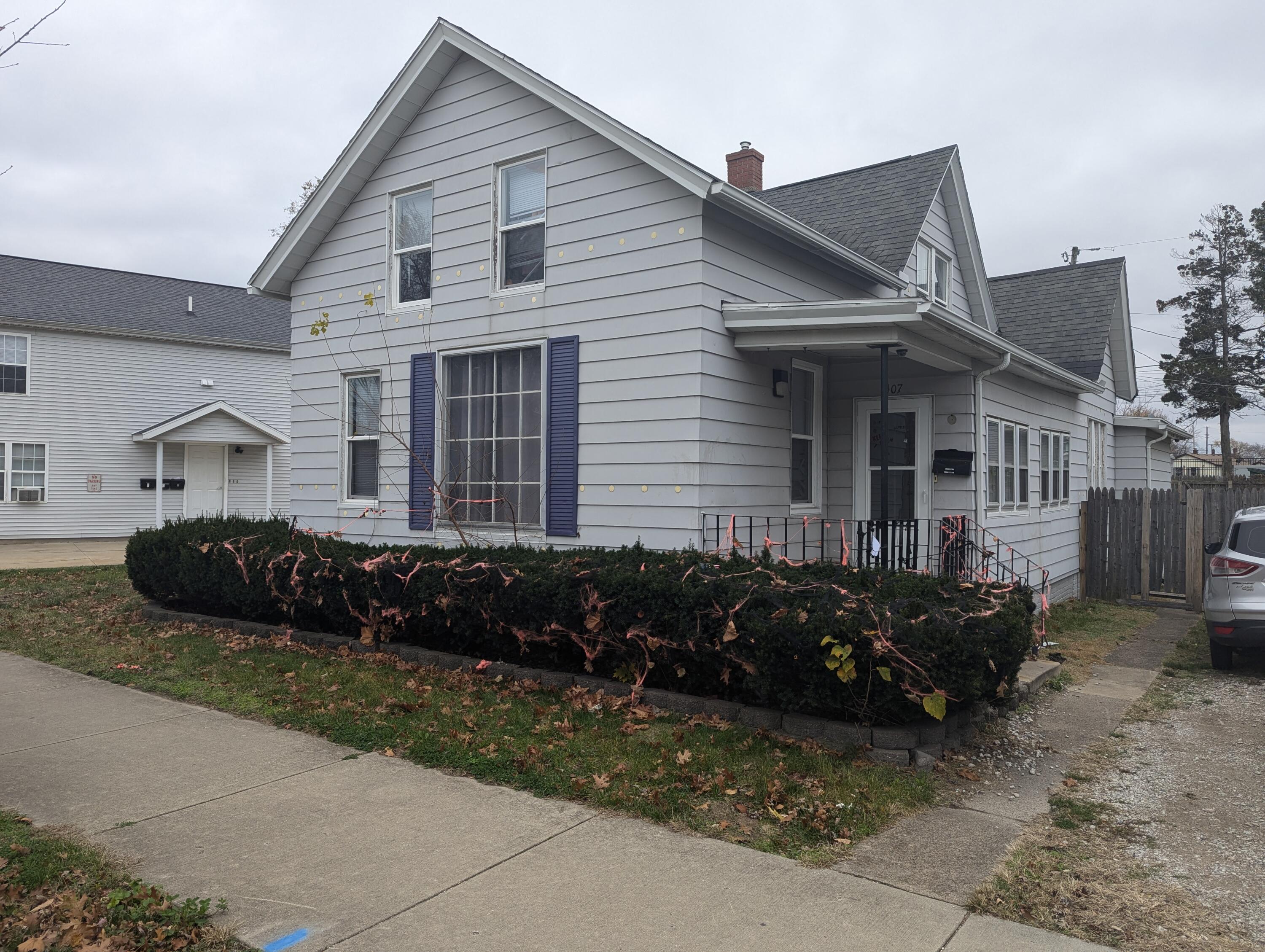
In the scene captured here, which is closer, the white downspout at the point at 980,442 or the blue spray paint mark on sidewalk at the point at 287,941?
the blue spray paint mark on sidewalk at the point at 287,941

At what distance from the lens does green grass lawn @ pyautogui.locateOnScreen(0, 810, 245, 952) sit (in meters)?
3.52

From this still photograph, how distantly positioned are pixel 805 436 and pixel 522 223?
158 inches

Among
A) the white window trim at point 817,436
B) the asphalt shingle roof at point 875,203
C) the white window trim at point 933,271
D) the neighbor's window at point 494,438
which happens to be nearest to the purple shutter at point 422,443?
the neighbor's window at point 494,438

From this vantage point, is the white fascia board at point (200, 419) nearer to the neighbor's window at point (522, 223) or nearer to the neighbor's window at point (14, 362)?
the neighbor's window at point (14, 362)

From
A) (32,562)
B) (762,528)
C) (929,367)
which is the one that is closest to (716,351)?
(762,528)

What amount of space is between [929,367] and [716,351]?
3296 millimetres

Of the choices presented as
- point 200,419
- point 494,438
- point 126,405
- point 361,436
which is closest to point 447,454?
point 494,438

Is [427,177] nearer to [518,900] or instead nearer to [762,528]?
[762,528]

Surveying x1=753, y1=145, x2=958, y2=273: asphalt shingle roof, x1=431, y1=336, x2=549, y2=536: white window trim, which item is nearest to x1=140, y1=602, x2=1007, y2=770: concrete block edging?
x1=431, y1=336, x2=549, y2=536: white window trim

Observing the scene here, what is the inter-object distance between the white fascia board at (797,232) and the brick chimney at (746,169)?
4.61 m

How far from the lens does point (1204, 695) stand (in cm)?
804

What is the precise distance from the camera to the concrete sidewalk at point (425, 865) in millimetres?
3625

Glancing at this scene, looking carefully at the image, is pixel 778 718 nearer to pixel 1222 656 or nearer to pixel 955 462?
pixel 955 462

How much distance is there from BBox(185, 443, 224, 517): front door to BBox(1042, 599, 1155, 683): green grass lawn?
2143 centimetres
